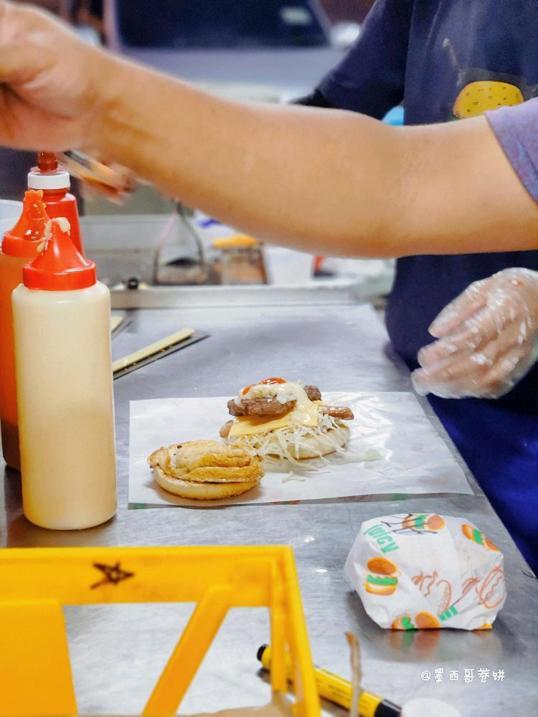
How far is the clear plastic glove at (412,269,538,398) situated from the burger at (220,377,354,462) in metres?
0.16

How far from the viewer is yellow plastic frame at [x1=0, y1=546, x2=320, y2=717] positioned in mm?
717

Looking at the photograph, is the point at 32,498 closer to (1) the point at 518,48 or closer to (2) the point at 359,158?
(2) the point at 359,158

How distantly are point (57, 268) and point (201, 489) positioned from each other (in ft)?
1.17

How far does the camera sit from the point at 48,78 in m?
0.80

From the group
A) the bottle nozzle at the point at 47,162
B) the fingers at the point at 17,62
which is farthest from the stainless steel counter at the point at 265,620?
the fingers at the point at 17,62

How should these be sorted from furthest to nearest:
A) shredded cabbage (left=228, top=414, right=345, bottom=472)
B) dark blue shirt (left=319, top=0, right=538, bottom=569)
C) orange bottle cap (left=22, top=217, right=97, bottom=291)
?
dark blue shirt (left=319, top=0, right=538, bottom=569), shredded cabbage (left=228, top=414, right=345, bottom=472), orange bottle cap (left=22, top=217, right=97, bottom=291)

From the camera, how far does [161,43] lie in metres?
4.18

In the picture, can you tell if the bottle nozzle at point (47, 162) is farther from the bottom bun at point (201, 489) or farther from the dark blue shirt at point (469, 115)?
the dark blue shirt at point (469, 115)

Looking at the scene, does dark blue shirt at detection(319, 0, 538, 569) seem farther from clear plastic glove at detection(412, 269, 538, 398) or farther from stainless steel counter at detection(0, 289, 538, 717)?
clear plastic glove at detection(412, 269, 538, 398)

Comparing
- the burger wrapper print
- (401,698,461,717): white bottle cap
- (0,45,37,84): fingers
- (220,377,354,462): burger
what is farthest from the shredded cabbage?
(0,45,37,84): fingers

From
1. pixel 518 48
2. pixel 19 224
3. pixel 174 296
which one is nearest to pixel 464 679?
pixel 19 224

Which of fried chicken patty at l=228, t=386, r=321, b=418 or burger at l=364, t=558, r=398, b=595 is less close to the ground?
burger at l=364, t=558, r=398, b=595

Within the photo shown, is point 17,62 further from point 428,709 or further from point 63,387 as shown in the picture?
point 428,709

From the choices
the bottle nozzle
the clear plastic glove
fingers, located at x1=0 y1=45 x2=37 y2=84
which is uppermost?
fingers, located at x1=0 y1=45 x2=37 y2=84
